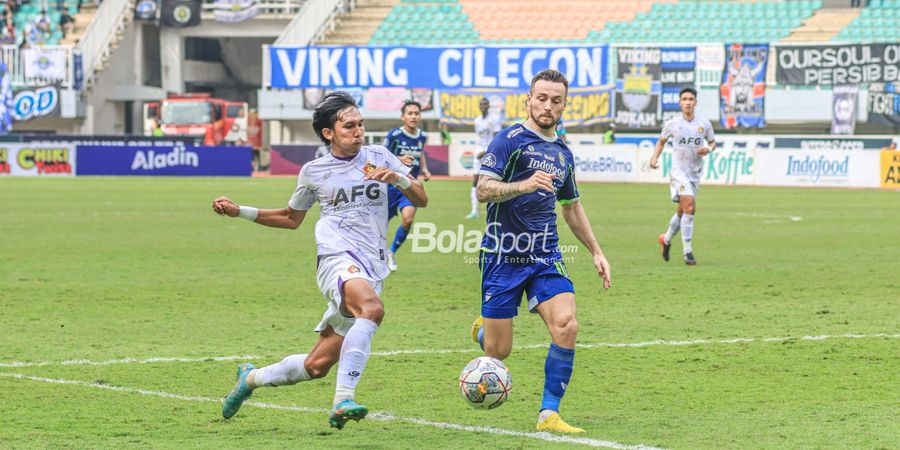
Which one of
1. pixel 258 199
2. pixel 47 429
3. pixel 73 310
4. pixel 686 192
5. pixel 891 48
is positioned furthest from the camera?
pixel 891 48

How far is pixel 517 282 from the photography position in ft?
25.4

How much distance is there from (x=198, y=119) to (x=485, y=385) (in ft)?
176

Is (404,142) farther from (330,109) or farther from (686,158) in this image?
(330,109)

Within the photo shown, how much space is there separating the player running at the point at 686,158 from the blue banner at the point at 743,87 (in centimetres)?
2932

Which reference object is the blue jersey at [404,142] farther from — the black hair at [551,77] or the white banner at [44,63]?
the white banner at [44,63]

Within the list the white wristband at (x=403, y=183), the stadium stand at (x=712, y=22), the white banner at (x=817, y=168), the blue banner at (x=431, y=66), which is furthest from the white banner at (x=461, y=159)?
the white wristband at (x=403, y=183)

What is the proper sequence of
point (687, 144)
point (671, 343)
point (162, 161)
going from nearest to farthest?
point (671, 343)
point (687, 144)
point (162, 161)

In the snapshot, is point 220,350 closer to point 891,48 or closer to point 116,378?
point 116,378

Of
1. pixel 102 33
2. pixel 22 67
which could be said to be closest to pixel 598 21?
pixel 102 33

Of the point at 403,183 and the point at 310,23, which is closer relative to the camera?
the point at 403,183

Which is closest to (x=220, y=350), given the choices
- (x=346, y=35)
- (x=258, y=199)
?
(x=258, y=199)

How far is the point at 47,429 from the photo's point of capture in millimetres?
7461

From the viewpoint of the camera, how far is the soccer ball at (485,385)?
7473 millimetres

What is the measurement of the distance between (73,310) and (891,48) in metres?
37.3
